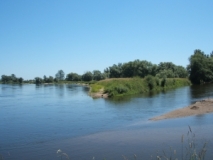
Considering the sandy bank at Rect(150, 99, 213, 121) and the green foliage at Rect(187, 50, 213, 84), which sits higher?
the green foliage at Rect(187, 50, 213, 84)

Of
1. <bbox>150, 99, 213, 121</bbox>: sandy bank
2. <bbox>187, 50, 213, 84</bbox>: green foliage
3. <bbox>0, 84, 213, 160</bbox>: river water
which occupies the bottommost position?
<bbox>0, 84, 213, 160</bbox>: river water

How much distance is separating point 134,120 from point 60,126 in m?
6.53

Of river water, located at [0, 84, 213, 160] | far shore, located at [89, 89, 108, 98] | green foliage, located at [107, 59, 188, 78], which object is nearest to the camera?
river water, located at [0, 84, 213, 160]

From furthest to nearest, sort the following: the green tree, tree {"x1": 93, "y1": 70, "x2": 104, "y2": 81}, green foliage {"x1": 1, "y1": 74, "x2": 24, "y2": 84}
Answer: green foliage {"x1": 1, "y1": 74, "x2": 24, "y2": 84}, tree {"x1": 93, "y1": 70, "x2": 104, "y2": 81}, the green tree

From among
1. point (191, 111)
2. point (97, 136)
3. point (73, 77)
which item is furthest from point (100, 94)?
point (73, 77)

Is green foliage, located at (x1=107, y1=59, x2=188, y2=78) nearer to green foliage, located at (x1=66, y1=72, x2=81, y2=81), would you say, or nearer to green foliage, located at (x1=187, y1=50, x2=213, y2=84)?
green foliage, located at (x1=187, y1=50, x2=213, y2=84)

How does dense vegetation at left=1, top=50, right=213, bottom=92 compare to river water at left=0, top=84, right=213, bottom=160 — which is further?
dense vegetation at left=1, top=50, right=213, bottom=92

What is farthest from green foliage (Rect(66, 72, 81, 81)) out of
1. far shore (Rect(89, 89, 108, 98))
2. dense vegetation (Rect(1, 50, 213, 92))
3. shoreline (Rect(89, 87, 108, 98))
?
far shore (Rect(89, 89, 108, 98))

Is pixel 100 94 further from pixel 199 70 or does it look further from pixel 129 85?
pixel 199 70

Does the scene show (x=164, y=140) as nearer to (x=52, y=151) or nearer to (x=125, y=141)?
(x=125, y=141)

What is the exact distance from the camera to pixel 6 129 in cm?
2002

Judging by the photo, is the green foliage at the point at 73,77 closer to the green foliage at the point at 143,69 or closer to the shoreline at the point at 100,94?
the green foliage at the point at 143,69

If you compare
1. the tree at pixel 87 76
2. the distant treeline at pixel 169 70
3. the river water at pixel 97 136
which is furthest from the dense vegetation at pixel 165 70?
the river water at pixel 97 136

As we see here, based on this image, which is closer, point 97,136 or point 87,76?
point 97,136
